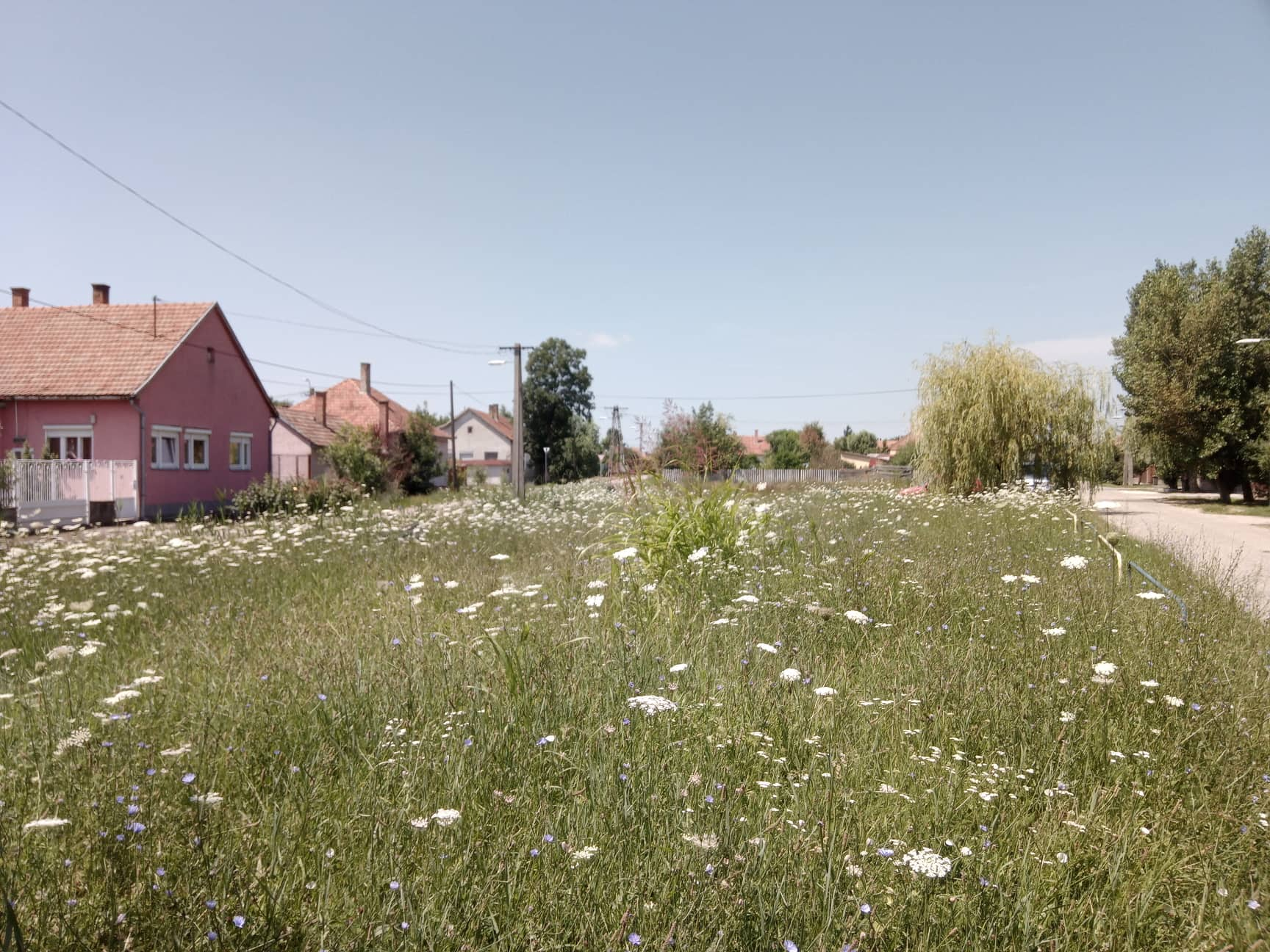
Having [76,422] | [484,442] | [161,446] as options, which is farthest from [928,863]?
[484,442]

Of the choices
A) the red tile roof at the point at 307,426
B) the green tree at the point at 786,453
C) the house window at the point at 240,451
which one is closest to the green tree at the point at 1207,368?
the green tree at the point at 786,453

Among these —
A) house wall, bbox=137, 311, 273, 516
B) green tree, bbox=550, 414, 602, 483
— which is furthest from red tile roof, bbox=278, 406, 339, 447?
green tree, bbox=550, 414, 602, 483

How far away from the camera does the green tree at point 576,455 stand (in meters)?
70.6

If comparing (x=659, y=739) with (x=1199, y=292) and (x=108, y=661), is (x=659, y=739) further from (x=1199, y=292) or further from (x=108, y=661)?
(x=1199, y=292)

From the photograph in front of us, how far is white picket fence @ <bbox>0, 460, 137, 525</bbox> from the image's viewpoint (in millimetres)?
20750

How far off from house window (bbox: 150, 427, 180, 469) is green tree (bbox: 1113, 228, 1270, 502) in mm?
40764

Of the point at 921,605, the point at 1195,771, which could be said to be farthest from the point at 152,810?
the point at 921,605

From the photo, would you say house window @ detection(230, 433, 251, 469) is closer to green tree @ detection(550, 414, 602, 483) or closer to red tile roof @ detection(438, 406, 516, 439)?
green tree @ detection(550, 414, 602, 483)

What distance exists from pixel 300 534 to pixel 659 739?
32.5 feet

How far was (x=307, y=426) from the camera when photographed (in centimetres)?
4722

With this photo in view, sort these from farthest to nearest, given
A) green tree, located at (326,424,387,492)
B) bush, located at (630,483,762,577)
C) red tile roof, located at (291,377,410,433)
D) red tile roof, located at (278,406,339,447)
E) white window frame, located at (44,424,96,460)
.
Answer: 1. red tile roof, located at (291,377,410,433)
2. red tile roof, located at (278,406,339,447)
3. green tree, located at (326,424,387,492)
4. white window frame, located at (44,424,96,460)
5. bush, located at (630,483,762,577)

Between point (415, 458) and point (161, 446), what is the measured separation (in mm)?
21939

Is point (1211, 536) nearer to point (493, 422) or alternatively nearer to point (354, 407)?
point (354, 407)

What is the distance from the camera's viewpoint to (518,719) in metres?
3.15
